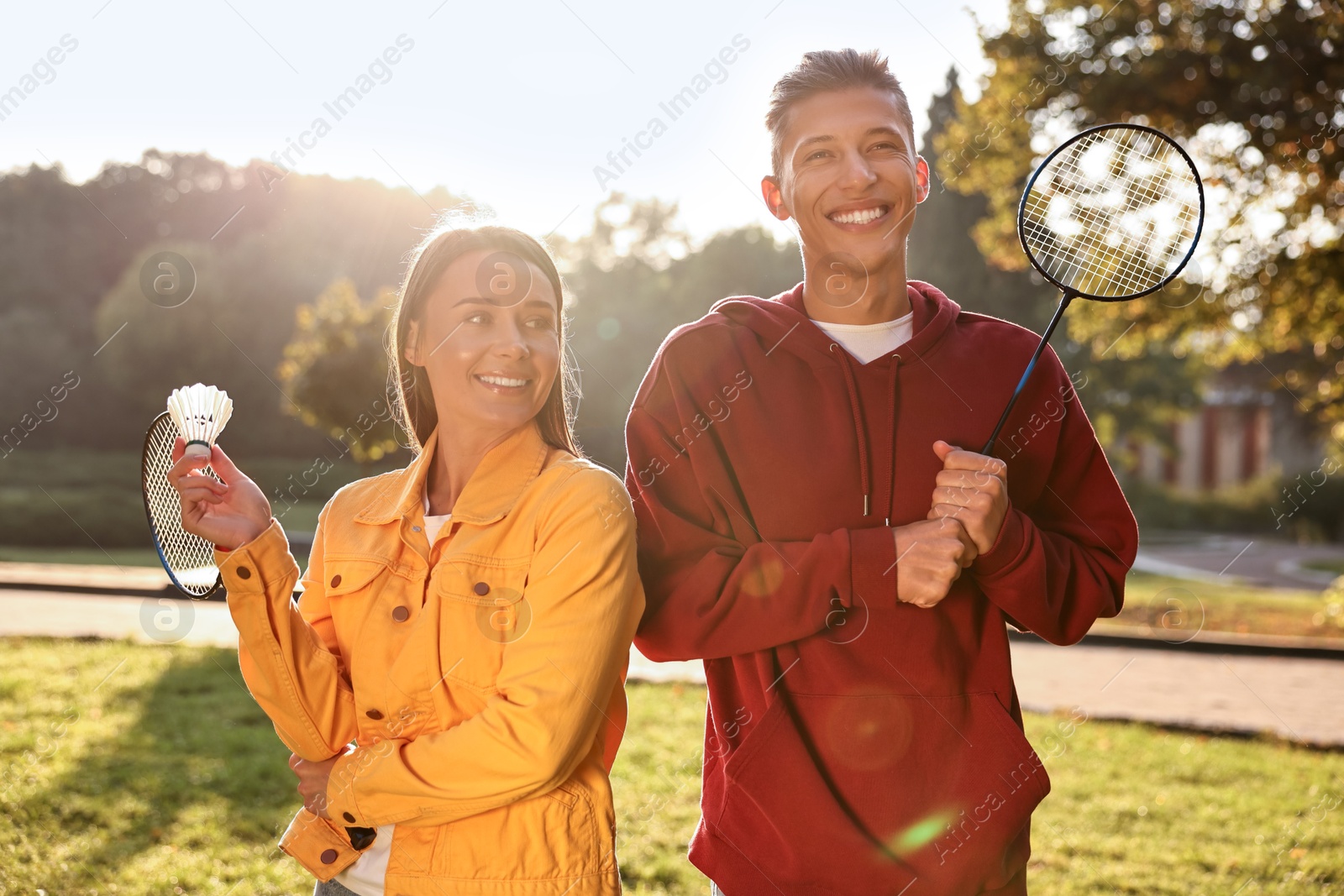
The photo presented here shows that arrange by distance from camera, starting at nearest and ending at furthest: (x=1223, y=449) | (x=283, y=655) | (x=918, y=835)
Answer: (x=918, y=835) → (x=283, y=655) → (x=1223, y=449)

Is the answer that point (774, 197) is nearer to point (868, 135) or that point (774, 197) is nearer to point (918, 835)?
point (868, 135)

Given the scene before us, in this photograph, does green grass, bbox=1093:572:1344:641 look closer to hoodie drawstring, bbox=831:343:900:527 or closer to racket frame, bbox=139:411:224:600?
hoodie drawstring, bbox=831:343:900:527

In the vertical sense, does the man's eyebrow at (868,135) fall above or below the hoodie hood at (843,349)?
above

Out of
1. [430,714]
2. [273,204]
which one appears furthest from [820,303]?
[273,204]

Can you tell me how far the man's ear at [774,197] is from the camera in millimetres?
2448

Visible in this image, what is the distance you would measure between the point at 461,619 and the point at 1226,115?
1110 cm

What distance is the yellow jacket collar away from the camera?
2195 mm

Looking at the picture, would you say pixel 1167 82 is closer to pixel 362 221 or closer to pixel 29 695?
pixel 29 695

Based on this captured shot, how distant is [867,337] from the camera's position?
2400 mm

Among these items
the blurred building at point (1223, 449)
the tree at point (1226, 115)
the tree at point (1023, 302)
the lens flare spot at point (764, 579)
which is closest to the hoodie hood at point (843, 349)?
the lens flare spot at point (764, 579)

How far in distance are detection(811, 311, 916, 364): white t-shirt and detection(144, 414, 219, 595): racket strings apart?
1502 mm

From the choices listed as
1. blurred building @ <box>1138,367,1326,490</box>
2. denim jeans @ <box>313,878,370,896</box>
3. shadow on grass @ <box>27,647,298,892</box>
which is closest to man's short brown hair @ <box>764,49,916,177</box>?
denim jeans @ <box>313,878,370,896</box>

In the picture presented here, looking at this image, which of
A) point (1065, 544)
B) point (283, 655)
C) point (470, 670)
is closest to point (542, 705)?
point (470, 670)

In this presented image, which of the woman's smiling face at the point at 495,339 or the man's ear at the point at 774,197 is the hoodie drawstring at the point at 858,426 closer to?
the man's ear at the point at 774,197
